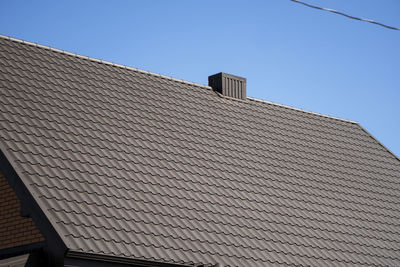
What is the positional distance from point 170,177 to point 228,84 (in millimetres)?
5407

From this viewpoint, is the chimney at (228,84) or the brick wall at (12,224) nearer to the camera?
the brick wall at (12,224)

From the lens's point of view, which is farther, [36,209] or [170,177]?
[170,177]

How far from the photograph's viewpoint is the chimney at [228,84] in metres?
17.3

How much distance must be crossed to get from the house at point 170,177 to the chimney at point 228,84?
41 mm

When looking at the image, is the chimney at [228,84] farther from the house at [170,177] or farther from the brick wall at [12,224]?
the brick wall at [12,224]

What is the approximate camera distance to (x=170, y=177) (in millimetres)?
12625

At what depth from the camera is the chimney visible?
17297 mm

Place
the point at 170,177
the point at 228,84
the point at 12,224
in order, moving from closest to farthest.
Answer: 1. the point at 12,224
2. the point at 170,177
3. the point at 228,84

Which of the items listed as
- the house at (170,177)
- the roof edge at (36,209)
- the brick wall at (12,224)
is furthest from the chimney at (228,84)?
the roof edge at (36,209)

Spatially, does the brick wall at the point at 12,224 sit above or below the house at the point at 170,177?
below

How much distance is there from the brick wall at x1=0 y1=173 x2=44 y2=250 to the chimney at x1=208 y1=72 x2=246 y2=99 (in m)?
7.33

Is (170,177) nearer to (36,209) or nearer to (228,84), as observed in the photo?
(36,209)

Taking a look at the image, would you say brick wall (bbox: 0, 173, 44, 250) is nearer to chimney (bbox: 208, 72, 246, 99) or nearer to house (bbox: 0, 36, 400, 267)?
house (bbox: 0, 36, 400, 267)

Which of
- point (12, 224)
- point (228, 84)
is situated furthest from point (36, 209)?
point (228, 84)
